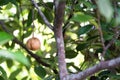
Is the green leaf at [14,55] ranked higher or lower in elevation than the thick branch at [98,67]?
higher

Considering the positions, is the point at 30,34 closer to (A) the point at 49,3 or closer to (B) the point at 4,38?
(A) the point at 49,3

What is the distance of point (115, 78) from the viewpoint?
0.97 m

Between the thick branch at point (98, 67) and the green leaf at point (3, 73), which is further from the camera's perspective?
the green leaf at point (3, 73)

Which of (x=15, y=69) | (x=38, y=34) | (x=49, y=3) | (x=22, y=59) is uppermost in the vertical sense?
(x=22, y=59)

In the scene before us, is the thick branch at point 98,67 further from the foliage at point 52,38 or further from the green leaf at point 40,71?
the green leaf at point 40,71

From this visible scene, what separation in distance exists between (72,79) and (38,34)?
0.95m

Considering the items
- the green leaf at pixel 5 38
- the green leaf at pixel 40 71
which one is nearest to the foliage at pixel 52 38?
the green leaf at pixel 40 71

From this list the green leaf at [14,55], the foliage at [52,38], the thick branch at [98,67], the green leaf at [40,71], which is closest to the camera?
the green leaf at [14,55]

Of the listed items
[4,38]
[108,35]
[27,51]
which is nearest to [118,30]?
[108,35]

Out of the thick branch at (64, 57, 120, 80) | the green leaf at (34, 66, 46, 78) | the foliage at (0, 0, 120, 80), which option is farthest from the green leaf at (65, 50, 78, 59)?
the thick branch at (64, 57, 120, 80)

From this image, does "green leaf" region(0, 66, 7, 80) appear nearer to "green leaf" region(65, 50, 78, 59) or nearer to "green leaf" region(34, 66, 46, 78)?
"green leaf" region(34, 66, 46, 78)

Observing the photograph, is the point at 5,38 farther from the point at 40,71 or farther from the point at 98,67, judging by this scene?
the point at 40,71

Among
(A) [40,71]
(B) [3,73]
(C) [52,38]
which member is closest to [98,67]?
(B) [3,73]

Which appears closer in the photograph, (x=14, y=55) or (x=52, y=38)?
(x=14, y=55)
